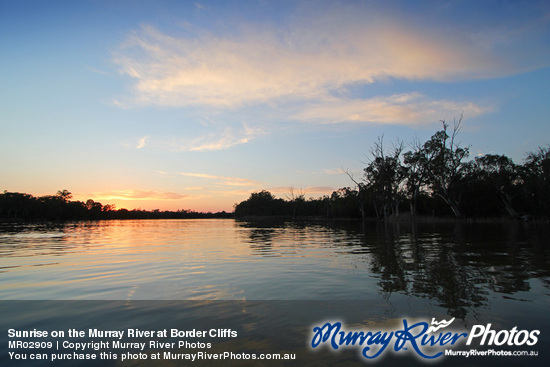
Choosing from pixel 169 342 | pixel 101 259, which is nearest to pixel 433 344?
pixel 169 342

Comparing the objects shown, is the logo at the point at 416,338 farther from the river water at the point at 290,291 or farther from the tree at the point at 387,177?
the tree at the point at 387,177

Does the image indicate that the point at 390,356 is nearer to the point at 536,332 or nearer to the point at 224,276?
the point at 536,332

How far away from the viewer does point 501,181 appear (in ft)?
212

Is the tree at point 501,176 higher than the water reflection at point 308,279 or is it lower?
higher

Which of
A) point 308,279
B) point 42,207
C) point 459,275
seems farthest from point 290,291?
point 42,207

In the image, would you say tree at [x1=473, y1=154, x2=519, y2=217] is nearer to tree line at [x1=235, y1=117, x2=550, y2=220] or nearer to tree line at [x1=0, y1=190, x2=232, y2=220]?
tree line at [x1=235, y1=117, x2=550, y2=220]

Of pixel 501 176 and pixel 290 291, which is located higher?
pixel 501 176

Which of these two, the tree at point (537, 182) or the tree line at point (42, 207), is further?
the tree line at point (42, 207)

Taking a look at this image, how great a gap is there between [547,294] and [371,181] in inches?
3202

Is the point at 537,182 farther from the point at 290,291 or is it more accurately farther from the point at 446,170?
the point at 290,291

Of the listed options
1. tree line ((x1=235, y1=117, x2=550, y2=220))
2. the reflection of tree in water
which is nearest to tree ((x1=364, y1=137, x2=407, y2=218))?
tree line ((x1=235, y1=117, x2=550, y2=220))

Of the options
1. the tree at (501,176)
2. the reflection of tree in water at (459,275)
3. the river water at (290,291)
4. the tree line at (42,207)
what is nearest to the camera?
the river water at (290,291)

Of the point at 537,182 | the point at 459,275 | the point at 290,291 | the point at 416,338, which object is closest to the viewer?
the point at 416,338

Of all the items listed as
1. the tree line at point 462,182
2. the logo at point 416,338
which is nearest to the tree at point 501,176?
the tree line at point 462,182
